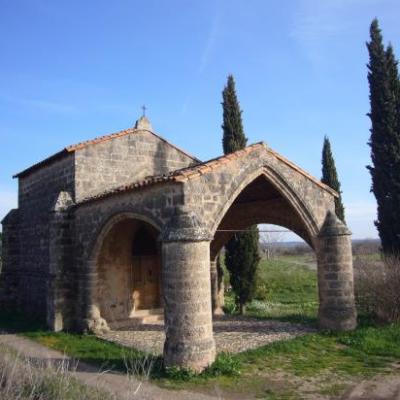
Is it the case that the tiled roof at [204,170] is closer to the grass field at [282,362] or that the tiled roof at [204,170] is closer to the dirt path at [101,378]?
the grass field at [282,362]

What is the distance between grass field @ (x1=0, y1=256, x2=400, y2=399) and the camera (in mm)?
7039

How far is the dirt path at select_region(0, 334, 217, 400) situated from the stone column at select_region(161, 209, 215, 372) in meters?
0.85

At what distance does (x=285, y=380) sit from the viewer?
Result: 7.40 meters

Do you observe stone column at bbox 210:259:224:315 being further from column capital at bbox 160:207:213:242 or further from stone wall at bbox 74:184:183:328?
column capital at bbox 160:207:213:242

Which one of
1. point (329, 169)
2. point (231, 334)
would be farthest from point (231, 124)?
point (231, 334)

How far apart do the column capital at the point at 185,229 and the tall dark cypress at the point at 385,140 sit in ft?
30.3

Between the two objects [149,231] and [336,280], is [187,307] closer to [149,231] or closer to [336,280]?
[336,280]

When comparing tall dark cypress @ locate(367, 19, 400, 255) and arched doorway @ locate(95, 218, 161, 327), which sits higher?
tall dark cypress @ locate(367, 19, 400, 255)

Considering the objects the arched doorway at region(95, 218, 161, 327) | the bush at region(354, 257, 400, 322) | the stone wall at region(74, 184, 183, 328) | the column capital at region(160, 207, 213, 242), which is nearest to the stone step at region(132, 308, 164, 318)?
the arched doorway at region(95, 218, 161, 327)

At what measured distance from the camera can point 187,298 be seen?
7.76 meters

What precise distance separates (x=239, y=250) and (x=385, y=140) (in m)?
6.50

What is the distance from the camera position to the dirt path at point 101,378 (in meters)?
4.99

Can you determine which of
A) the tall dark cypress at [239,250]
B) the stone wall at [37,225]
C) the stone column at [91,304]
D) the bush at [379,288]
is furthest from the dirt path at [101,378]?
the tall dark cypress at [239,250]

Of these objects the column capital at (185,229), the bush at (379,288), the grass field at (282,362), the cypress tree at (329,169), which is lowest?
the grass field at (282,362)
